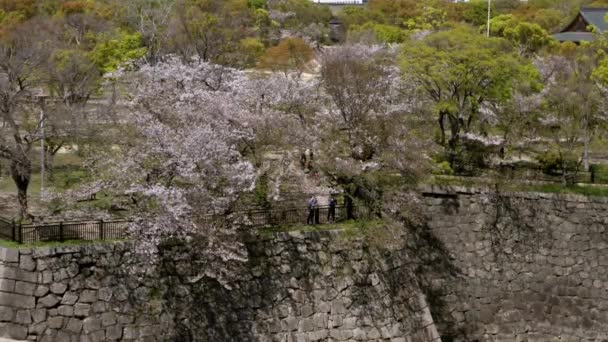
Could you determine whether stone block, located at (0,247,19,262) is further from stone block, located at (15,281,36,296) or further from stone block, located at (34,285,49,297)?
stone block, located at (34,285,49,297)

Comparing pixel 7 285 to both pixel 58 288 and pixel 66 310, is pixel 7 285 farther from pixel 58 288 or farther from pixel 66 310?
pixel 66 310

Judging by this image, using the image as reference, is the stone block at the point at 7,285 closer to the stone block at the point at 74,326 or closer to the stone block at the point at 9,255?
the stone block at the point at 9,255

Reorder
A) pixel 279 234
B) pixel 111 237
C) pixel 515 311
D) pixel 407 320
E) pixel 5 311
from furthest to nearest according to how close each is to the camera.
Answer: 1. pixel 515 311
2. pixel 407 320
3. pixel 279 234
4. pixel 111 237
5. pixel 5 311

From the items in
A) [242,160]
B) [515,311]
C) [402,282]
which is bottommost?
[515,311]

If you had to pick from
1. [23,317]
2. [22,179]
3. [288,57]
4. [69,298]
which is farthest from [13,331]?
[288,57]

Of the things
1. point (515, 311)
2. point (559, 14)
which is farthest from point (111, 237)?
point (559, 14)

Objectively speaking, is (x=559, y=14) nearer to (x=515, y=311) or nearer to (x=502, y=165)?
(x=502, y=165)
